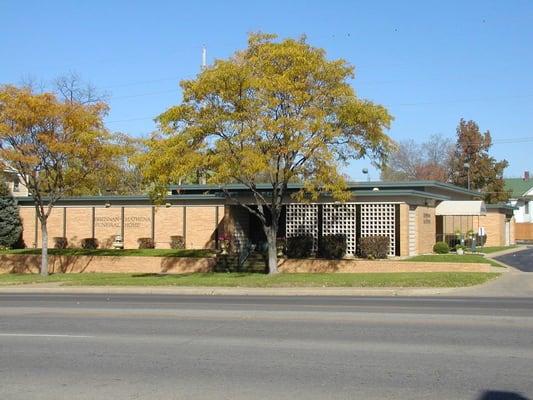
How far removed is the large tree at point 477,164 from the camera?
63688 mm

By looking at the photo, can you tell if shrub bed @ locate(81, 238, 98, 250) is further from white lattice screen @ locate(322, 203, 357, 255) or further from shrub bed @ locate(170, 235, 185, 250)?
white lattice screen @ locate(322, 203, 357, 255)

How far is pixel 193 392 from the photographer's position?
7270 mm

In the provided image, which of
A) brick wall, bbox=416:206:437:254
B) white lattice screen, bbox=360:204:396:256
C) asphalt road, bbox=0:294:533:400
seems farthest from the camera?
brick wall, bbox=416:206:437:254

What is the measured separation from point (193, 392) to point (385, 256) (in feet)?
79.5

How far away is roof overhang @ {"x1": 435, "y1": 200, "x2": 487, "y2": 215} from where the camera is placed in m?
36.7

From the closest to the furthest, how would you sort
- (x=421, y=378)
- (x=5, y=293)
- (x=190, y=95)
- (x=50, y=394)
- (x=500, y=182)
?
(x=50, y=394), (x=421, y=378), (x=5, y=293), (x=190, y=95), (x=500, y=182)

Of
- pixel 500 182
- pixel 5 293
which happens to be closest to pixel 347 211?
pixel 5 293

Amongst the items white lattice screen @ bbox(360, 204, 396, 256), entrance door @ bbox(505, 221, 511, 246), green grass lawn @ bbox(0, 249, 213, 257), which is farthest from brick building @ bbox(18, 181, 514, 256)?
entrance door @ bbox(505, 221, 511, 246)

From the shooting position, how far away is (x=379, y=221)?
3200 centimetres

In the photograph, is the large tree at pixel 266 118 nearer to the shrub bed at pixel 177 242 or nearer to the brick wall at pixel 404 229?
the brick wall at pixel 404 229

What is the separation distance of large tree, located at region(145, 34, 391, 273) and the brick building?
6.93 m

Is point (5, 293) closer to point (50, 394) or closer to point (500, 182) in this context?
point (50, 394)

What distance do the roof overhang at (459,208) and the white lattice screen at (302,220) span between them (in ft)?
26.2

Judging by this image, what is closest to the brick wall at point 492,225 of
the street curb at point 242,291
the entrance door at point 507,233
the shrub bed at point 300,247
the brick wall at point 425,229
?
the entrance door at point 507,233
